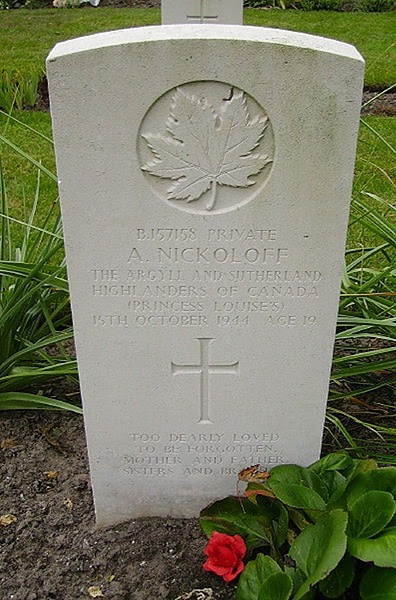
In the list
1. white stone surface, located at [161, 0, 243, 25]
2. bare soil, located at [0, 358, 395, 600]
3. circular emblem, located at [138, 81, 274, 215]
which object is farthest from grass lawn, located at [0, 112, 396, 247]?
circular emblem, located at [138, 81, 274, 215]

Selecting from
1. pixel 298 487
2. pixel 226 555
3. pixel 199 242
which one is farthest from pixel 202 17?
pixel 226 555

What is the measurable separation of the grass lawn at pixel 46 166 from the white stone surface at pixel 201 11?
4.08ft

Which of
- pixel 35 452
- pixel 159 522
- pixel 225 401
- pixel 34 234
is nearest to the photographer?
pixel 225 401

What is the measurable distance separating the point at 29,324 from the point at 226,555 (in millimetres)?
1312

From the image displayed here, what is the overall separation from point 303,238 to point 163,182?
389mm

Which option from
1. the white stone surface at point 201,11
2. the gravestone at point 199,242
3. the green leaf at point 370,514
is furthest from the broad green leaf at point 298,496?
the white stone surface at point 201,11

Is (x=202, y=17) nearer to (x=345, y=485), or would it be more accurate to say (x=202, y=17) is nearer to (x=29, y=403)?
(x=29, y=403)

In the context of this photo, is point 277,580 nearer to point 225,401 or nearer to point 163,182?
point 225,401

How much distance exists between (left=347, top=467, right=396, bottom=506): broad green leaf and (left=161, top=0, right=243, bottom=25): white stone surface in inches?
158

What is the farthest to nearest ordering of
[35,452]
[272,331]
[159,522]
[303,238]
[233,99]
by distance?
[35,452] → [159,522] → [272,331] → [303,238] → [233,99]

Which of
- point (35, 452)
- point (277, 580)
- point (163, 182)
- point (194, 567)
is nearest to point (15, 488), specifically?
point (35, 452)

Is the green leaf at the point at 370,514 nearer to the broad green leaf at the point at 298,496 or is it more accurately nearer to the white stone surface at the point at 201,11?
the broad green leaf at the point at 298,496

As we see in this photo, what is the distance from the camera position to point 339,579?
1763 millimetres

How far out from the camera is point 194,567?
2.07m
